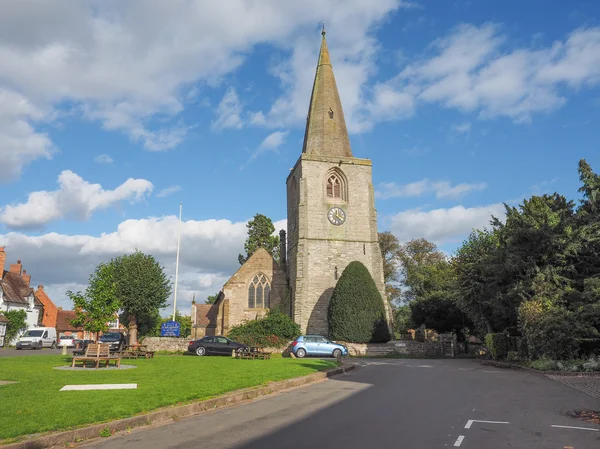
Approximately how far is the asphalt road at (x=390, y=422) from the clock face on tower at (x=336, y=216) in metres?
25.9

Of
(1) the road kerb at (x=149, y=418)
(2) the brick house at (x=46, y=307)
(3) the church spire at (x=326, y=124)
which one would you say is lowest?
(1) the road kerb at (x=149, y=418)

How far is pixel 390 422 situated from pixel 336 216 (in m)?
31.0

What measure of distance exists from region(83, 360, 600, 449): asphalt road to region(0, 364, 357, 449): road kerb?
263 millimetres

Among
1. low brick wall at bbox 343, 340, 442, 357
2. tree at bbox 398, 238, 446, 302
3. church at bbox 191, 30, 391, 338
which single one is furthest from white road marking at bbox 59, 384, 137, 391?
tree at bbox 398, 238, 446, 302

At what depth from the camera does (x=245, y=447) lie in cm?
659

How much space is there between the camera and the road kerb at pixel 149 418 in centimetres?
638

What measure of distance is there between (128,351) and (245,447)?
1799 cm

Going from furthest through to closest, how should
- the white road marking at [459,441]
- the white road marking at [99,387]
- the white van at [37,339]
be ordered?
the white van at [37,339], the white road marking at [99,387], the white road marking at [459,441]

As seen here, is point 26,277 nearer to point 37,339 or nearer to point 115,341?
point 37,339

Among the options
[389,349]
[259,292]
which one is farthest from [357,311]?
[259,292]

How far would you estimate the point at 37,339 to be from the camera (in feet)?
123

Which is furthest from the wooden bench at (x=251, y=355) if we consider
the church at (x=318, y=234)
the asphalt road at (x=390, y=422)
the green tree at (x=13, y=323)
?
the green tree at (x=13, y=323)

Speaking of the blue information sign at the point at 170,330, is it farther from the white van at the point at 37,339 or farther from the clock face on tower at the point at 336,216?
the clock face on tower at the point at 336,216

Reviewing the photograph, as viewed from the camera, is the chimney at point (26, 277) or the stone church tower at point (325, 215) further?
the chimney at point (26, 277)
